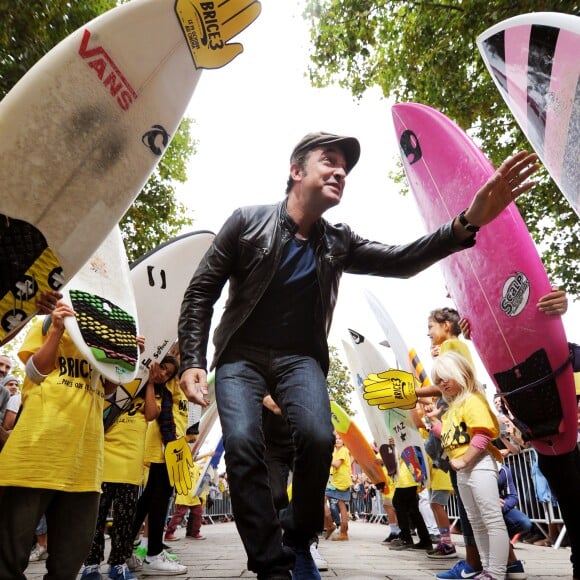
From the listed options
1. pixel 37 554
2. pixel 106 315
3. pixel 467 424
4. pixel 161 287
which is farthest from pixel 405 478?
pixel 106 315

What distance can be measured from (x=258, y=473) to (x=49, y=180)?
5.22 ft

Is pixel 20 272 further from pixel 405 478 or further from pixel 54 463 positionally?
pixel 405 478

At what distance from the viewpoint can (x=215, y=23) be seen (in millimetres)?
2809

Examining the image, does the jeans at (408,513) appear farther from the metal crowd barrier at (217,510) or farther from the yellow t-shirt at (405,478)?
the metal crowd barrier at (217,510)

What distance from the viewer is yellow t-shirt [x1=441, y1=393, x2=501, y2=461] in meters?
2.99

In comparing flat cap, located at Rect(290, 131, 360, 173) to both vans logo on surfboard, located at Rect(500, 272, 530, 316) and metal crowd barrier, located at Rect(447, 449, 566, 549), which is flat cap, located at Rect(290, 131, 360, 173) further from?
metal crowd barrier, located at Rect(447, 449, 566, 549)

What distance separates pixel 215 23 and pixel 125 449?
8.58 feet

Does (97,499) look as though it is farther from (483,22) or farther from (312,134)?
(483,22)

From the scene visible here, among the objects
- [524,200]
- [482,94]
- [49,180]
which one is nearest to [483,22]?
[482,94]

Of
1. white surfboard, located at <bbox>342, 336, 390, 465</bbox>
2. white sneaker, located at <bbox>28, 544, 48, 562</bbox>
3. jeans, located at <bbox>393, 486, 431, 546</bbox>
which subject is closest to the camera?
white sneaker, located at <bbox>28, 544, 48, 562</bbox>

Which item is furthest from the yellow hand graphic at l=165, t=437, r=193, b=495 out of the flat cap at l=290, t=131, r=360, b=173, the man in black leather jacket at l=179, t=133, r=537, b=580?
the flat cap at l=290, t=131, r=360, b=173

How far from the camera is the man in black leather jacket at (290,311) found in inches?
70.7

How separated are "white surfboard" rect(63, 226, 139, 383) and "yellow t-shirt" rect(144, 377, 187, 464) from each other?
0.98 metres

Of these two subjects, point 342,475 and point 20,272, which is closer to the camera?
point 20,272
